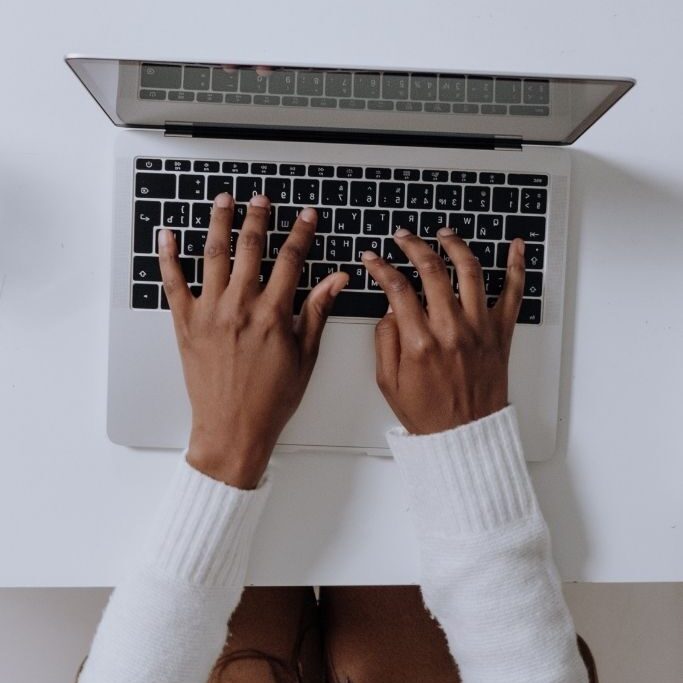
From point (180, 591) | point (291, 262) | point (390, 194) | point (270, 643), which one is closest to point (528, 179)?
point (390, 194)

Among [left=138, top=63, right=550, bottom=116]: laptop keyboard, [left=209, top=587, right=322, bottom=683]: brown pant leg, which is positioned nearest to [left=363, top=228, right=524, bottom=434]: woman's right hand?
[left=138, top=63, right=550, bottom=116]: laptop keyboard

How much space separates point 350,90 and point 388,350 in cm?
22

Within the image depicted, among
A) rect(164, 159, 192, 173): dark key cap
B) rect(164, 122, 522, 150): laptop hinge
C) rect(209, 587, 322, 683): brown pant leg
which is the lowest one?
rect(209, 587, 322, 683): brown pant leg

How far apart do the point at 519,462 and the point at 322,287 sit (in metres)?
0.23

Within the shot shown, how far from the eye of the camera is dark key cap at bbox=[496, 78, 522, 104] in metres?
0.51

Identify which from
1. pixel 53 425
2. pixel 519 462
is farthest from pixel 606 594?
pixel 53 425

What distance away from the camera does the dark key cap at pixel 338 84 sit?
515 mm

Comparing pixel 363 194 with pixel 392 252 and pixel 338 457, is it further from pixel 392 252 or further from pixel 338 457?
pixel 338 457

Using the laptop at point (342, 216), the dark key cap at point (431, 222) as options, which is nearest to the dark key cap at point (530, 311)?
the laptop at point (342, 216)

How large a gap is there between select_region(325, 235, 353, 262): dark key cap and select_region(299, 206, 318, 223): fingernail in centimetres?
2

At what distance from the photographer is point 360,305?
0.62 metres

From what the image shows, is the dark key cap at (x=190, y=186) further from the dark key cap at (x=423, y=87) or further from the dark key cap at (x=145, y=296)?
the dark key cap at (x=423, y=87)

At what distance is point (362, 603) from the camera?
2.74ft

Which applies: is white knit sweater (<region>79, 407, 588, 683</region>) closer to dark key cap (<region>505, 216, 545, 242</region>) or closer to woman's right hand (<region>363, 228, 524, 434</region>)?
woman's right hand (<region>363, 228, 524, 434</region>)
